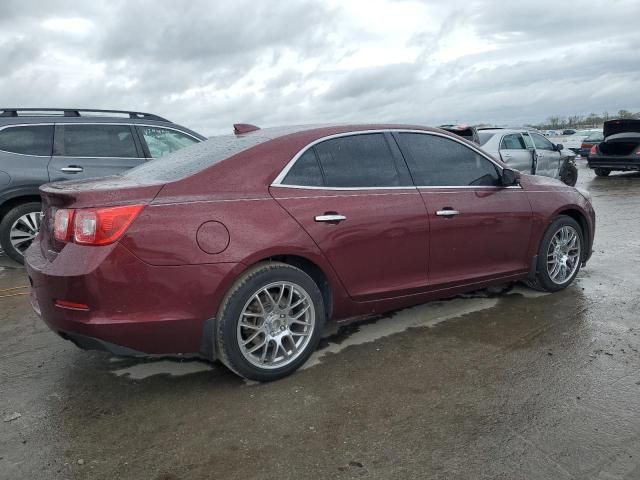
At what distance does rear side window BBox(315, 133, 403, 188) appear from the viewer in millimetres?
3787

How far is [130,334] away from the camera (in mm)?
3098

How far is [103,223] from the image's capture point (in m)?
3.03

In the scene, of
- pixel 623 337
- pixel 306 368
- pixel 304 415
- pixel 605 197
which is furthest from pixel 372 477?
pixel 605 197

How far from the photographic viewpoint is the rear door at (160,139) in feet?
23.6

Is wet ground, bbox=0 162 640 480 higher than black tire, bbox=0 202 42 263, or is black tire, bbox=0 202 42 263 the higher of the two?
black tire, bbox=0 202 42 263

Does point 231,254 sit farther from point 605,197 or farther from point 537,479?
point 605,197

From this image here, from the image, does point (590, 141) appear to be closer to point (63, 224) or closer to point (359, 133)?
point (359, 133)

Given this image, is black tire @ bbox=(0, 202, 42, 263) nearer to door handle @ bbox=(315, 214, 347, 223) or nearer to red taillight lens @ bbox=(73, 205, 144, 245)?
red taillight lens @ bbox=(73, 205, 144, 245)

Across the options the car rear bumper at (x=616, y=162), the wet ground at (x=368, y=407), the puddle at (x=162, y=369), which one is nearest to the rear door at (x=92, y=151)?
the wet ground at (x=368, y=407)

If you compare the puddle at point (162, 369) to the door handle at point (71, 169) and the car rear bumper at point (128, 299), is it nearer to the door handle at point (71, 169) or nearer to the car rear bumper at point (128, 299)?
the car rear bumper at point (128, 299)

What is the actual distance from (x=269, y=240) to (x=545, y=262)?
2765 mm

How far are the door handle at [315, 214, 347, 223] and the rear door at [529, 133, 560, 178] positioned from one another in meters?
10.0

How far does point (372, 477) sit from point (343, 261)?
4.87 ft

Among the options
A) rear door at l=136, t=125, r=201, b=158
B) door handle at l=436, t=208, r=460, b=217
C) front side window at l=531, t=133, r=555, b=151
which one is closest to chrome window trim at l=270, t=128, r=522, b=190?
door handle at l=436, t=208, r=460, b=217
